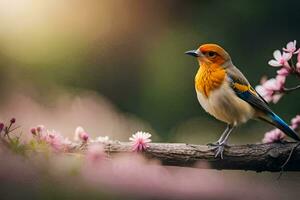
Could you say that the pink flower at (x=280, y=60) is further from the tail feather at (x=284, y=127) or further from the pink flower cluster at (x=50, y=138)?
the pink flower cluster at (x=50, y=138)

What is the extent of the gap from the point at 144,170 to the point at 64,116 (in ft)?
6.81

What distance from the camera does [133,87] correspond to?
20.3 feet

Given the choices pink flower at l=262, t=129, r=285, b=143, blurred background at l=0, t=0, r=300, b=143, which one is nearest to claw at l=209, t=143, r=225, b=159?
pink flower at l=262, t=129, r=285, b=143

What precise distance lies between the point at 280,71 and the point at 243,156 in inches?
10.2

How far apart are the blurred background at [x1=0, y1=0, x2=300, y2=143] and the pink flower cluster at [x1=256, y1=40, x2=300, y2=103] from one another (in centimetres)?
259

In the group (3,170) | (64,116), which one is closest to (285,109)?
(64,116)

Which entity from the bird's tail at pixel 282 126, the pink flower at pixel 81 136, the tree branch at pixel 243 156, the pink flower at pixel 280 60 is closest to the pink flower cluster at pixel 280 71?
the pink flower at pixel 280 60

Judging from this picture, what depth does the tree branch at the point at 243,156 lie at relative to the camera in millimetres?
1909

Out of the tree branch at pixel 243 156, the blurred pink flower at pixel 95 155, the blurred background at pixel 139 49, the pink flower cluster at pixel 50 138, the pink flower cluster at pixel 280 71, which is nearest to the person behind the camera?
the blurred pink flower at pixel 95 155

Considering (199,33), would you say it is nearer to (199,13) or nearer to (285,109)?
(199,13)

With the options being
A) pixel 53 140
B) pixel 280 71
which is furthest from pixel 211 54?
pixel 53 140

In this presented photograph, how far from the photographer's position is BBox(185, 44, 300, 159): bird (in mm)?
2197

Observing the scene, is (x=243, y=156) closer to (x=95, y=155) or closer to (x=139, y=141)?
(x=139, y=141)

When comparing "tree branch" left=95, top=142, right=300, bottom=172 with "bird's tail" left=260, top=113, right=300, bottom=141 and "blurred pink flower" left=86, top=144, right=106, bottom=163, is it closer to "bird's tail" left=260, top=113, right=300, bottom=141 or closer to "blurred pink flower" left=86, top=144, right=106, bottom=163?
"bird's tail" left=260, top=113, right=300, bottom=141
